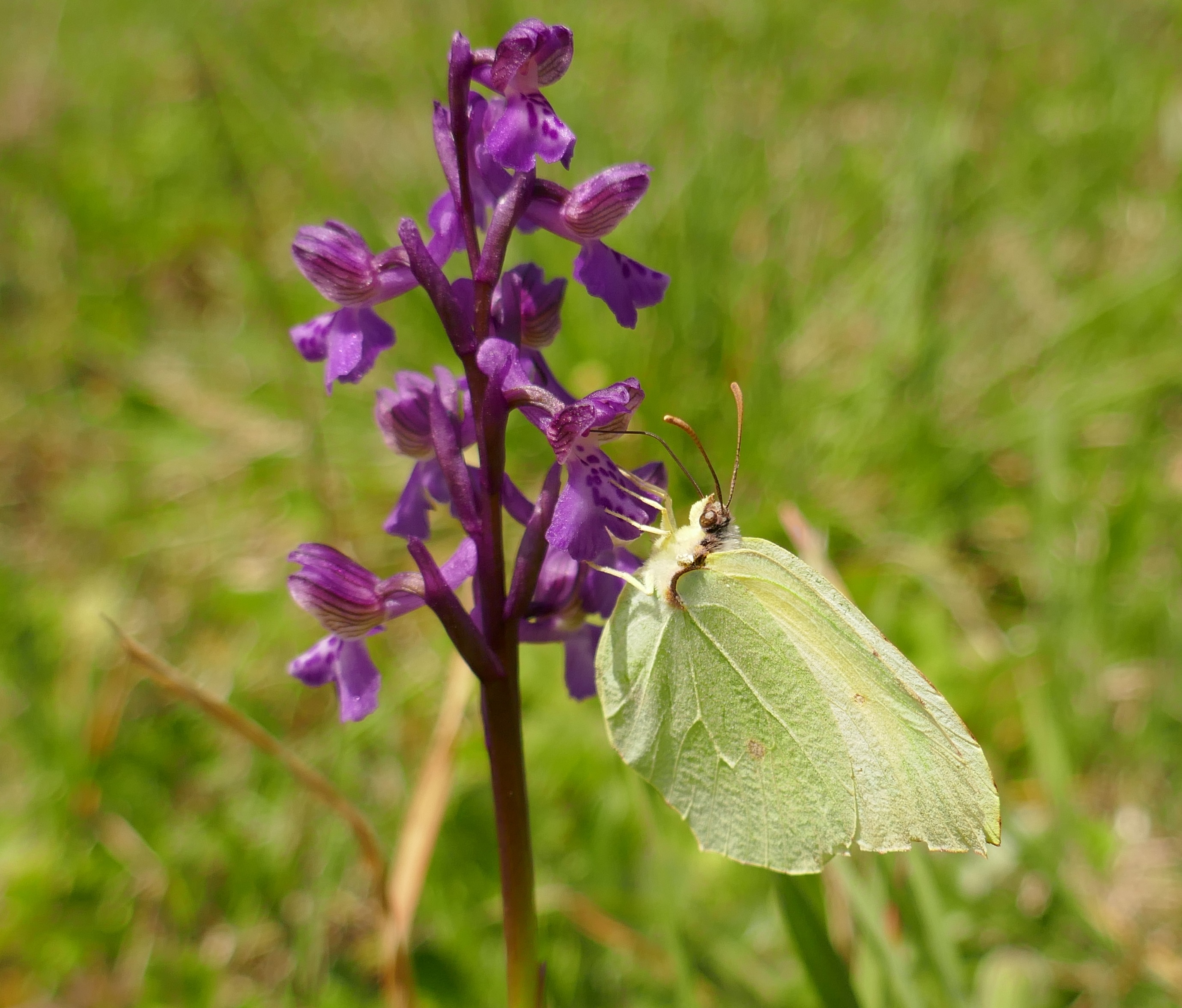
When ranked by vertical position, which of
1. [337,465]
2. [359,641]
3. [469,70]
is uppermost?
[469,70]

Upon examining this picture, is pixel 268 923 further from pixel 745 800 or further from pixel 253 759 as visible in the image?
pixel 745 800

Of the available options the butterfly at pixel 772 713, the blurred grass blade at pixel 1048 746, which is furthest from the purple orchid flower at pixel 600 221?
the blurred grass blade at pixel 1048 746

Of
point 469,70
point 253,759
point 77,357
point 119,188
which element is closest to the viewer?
point 469,70

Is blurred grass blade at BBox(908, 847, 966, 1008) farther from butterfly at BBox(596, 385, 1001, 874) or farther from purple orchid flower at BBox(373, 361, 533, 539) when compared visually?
purple orchid flower at BBox(373, 361, 533, 539)

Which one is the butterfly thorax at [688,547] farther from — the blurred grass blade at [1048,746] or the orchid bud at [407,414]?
the blurred grass blade at [1048,746]

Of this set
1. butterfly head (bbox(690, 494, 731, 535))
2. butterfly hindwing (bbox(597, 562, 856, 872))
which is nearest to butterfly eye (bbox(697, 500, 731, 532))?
butterfly head (bbox(690, 494, 731, 535))

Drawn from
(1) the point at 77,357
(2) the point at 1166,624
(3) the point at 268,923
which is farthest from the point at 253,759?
(2) the point at 1166,624
